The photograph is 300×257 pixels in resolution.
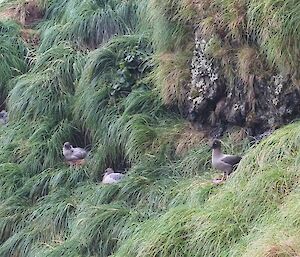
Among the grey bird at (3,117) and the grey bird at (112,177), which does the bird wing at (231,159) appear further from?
the grey bird at (3,117)

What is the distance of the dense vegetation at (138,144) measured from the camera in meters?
4.37

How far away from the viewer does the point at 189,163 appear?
5.79 metres

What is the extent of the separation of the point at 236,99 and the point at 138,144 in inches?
39.2

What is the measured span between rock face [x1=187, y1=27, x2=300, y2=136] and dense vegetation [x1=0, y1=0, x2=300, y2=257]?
0.14 metres

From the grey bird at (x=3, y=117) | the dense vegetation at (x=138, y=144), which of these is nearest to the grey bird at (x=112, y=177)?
the dense vegetation at (x=138, y=144)

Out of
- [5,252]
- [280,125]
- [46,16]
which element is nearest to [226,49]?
[280,125]

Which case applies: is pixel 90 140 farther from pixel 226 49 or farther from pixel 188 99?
pixel 226 49

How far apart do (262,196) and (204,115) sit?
1938 millimetres

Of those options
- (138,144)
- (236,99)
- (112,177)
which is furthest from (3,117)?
(236,99)

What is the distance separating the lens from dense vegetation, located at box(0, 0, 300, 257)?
14.3ft

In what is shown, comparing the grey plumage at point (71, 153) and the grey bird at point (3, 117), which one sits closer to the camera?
the grey plumage at point (71, 153)

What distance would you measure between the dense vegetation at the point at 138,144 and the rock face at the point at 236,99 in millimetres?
143

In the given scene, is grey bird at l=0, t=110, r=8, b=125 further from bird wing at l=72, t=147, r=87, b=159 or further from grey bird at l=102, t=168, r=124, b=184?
grey bird at l=102, t=168, r=124, b=184

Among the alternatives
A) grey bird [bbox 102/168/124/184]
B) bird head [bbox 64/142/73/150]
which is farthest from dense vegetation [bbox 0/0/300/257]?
bird head [bbox 64/142/73/150]
